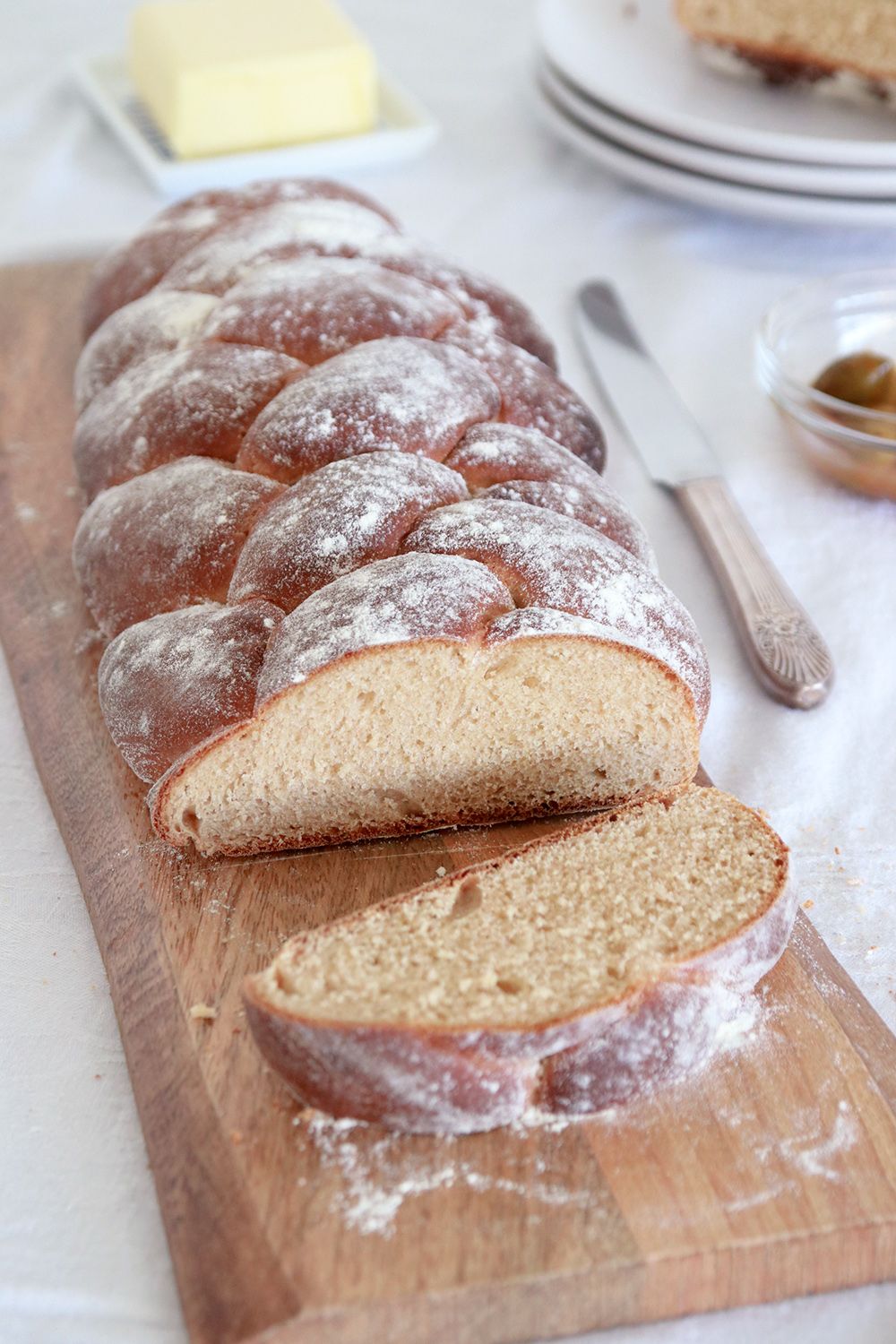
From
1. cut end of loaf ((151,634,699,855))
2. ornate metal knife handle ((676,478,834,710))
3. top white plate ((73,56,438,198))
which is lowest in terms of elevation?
ornate metal knife handle ((676,478,834,710))

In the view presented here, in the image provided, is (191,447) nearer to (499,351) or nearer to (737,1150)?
(499,351)

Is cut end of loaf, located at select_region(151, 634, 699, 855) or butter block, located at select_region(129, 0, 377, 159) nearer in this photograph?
cut end of loaf, located at select_region(151, 634, 699, 855)

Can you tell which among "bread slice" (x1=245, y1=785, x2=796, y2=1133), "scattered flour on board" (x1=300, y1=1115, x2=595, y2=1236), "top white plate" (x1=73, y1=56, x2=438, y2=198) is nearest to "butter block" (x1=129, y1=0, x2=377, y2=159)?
"top white plate" (x1=73, y1=56, x2=438, y2=198)

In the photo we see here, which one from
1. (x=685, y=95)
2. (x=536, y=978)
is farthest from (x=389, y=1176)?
(x=685, y=95)

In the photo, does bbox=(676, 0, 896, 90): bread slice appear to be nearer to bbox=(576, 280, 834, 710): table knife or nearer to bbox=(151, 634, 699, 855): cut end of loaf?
bbox=(576, 280, 834, 710): table knife

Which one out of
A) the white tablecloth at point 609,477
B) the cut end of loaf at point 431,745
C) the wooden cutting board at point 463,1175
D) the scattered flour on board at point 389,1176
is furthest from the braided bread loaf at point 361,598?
the scattered flour on board at point 389,1176

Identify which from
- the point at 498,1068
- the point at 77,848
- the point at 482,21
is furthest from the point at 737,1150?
the point at 482,21

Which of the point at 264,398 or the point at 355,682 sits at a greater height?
the point at 264,398

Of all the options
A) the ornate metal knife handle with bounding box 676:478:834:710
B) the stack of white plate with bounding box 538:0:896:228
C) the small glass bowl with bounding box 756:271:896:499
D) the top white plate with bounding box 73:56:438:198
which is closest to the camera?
the ornate metal knife handle with bounding box 676:478:834:710
